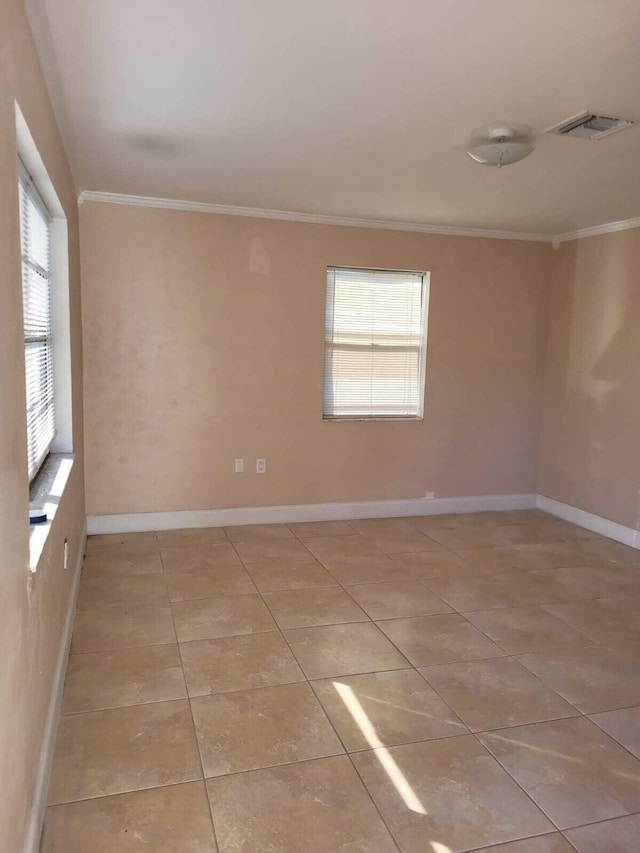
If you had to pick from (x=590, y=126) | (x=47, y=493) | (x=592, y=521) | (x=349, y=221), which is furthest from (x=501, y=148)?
(x=592, y=521)

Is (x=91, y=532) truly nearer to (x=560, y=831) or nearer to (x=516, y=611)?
(x=516, y=611)

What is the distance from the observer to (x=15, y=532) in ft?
4.85

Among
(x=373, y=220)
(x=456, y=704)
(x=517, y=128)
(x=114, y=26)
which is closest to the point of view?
(x=114, y=26)

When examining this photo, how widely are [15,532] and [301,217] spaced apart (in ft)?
12.0

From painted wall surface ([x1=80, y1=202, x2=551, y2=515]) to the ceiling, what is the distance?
66 centimetres

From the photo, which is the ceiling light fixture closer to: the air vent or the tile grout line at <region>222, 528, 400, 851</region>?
the air vent

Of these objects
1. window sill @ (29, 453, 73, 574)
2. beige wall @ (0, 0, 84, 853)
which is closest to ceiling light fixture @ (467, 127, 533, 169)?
beige wall @ (0, 0, 84, 853)

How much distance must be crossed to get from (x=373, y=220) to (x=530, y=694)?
3.50 meters

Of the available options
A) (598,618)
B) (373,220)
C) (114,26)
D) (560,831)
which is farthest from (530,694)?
(373,220)

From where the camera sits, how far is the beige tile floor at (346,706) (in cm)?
184

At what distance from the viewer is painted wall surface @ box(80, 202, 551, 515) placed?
4332 mm

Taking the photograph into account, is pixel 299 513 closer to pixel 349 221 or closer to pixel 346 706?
pixel 349 221

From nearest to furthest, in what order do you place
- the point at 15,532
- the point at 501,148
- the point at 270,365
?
the point at 15,532
the point at 501,148
the point at 270,365

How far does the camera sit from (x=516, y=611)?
132 inches
